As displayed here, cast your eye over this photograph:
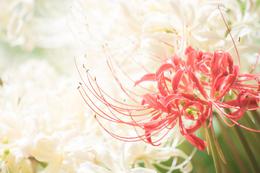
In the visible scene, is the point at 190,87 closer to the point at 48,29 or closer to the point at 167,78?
the point at 167,78

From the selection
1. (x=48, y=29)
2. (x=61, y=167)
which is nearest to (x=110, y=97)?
(x=61, y=167)

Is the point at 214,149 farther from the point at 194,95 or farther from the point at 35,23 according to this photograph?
the point at 35,23

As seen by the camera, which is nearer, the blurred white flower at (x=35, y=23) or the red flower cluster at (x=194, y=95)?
the red flower cluster at (x=194, y=95)

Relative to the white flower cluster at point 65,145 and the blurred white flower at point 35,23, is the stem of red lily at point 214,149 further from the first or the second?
the blurred white flower at point 35,23

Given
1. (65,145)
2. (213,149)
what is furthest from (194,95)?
(65,145)

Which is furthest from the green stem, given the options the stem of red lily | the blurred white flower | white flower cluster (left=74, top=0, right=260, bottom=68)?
the blurred white flower

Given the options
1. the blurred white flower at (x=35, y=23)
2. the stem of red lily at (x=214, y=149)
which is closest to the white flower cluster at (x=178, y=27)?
the stem of red lily at (x=214, y=149)
